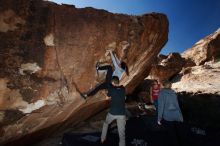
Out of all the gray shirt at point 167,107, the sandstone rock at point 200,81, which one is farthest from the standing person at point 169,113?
→ the sandstone rock at point 200,81

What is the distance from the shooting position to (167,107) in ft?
20.4

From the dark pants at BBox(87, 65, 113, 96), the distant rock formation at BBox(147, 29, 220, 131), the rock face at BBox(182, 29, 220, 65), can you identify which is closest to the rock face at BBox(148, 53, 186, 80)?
the distant rock formation at BBox(147, 29, 220, 131)

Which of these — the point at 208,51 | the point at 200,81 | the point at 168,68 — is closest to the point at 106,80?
the point at 200,81

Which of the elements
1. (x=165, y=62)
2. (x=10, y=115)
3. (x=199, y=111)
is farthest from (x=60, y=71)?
(x=165, y=62)

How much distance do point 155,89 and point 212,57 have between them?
39.2 ft

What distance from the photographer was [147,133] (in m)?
6.29

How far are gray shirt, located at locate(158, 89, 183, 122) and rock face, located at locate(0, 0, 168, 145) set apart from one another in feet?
6.54

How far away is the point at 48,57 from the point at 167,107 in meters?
3.18

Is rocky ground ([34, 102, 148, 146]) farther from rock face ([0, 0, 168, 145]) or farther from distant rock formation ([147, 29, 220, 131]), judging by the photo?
distant rock formation ([147, 29, 220, 131])

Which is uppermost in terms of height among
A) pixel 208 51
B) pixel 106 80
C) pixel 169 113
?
pixel 208 51

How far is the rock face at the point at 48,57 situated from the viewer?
19.6ft

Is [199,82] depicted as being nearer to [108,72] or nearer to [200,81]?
[200,81]

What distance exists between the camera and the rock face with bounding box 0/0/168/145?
5.99 metres

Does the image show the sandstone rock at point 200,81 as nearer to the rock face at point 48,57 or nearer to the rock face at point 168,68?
the rock face at point 168,68
